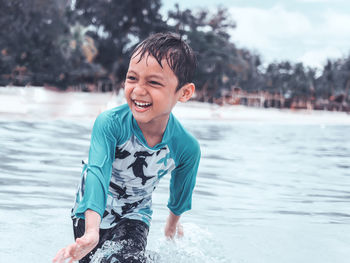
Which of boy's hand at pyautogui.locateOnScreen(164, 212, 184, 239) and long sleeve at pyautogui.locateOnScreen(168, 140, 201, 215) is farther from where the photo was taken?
boy's hand at pyautogui.locateOnScreen(164, 212, 184, 239)

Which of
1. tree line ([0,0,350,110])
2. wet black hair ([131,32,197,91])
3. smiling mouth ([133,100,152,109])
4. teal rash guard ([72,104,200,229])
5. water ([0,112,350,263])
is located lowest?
water ([0,112,350,263])

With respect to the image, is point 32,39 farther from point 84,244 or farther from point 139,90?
point 84,244

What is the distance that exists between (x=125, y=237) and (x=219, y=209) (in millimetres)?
2461

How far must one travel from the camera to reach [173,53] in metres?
2.20

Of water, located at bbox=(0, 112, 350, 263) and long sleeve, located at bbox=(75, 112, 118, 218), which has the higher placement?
long sleeve, located at bbox=(75, 112, 118, 218)

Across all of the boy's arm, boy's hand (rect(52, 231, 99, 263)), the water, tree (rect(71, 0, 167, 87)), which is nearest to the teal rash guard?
the boy's arm

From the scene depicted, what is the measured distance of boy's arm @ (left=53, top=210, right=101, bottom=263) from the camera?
1688mm

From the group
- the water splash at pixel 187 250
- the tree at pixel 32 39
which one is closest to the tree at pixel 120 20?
the tree at pixel 32 39

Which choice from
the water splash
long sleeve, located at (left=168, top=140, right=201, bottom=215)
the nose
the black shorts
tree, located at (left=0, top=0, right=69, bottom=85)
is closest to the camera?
the nose

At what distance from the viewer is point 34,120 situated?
13180mm

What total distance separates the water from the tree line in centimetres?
960

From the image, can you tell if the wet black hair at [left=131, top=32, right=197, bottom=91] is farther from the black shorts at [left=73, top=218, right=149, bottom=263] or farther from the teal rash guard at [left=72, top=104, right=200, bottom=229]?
the black shorts at [left=73, top=218, right=149, bottom=263]

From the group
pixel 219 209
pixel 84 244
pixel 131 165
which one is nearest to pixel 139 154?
pixel 131 165

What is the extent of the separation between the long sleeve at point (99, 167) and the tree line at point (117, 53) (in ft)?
47.0
